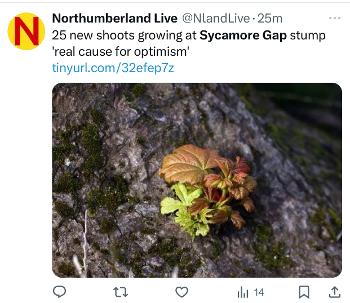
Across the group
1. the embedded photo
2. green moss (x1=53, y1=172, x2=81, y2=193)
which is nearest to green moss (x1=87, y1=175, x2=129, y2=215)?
the embedded photo

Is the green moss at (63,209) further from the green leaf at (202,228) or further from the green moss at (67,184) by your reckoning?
the green leaf at (202,228)

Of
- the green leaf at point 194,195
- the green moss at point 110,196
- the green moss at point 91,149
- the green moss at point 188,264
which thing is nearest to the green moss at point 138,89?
the green moss at point 91,149
